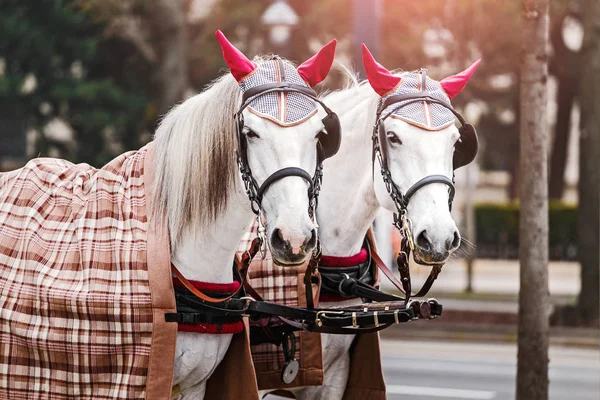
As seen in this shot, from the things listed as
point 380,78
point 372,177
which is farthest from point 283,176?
point 372,177

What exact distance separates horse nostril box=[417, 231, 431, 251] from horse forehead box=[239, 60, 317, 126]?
2.36ft

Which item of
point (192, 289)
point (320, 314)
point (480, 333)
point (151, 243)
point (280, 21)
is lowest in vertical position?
point (480, 333)

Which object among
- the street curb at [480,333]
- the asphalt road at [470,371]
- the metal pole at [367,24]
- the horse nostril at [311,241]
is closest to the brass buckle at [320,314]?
the horse nostril at [311,241]

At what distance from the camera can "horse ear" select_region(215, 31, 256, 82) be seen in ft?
13.5

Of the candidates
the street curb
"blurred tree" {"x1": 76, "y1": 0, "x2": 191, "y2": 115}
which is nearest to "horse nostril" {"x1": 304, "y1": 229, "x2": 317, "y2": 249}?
the street curb

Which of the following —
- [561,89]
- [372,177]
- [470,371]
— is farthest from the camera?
[561,89]

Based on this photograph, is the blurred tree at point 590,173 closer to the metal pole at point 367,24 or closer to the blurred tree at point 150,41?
the metal pole at point 367,24

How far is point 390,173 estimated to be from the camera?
4508 millimetres

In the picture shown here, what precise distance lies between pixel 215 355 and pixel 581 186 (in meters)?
11.0

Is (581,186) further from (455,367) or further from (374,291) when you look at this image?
(374,291)

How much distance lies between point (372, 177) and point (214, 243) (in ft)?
3.56

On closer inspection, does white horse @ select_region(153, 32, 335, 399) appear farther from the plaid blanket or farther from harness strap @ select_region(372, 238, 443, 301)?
harness strap @ select_region(372, 238, 443, 301)

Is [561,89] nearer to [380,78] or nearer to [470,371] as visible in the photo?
[470,371]

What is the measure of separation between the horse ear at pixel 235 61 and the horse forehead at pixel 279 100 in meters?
0.02
